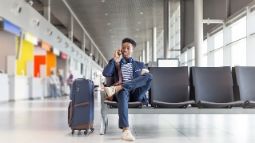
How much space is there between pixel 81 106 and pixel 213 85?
2.13m

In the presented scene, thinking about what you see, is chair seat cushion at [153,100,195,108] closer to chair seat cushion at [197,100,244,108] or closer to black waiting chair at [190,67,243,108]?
chair seat cushion at [197,100,244,108]

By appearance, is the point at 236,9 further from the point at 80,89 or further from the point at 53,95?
the point at 53,95

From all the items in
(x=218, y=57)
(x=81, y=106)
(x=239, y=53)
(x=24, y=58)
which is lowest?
(x=81, y=106)

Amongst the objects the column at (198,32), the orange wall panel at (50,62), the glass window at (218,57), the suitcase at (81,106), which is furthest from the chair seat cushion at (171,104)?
the orange wall panel at (50,62)

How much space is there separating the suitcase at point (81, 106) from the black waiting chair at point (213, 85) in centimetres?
167

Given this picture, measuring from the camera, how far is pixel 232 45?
1628cm

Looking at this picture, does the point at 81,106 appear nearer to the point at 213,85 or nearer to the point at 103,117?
the point at 103,117

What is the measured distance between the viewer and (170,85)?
6535 mm

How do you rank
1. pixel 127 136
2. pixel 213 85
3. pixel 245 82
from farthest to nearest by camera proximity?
pixel 213 85
pixel 245 82
pixel 127 136

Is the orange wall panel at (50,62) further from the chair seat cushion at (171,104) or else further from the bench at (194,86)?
the chair seat cushion at (171,104)

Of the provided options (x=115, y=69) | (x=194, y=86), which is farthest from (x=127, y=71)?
(x=194, y=86)

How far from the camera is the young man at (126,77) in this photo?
538 cm

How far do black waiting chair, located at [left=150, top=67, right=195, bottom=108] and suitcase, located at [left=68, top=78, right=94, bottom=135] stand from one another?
1111 mm

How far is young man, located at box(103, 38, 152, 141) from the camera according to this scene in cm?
538
